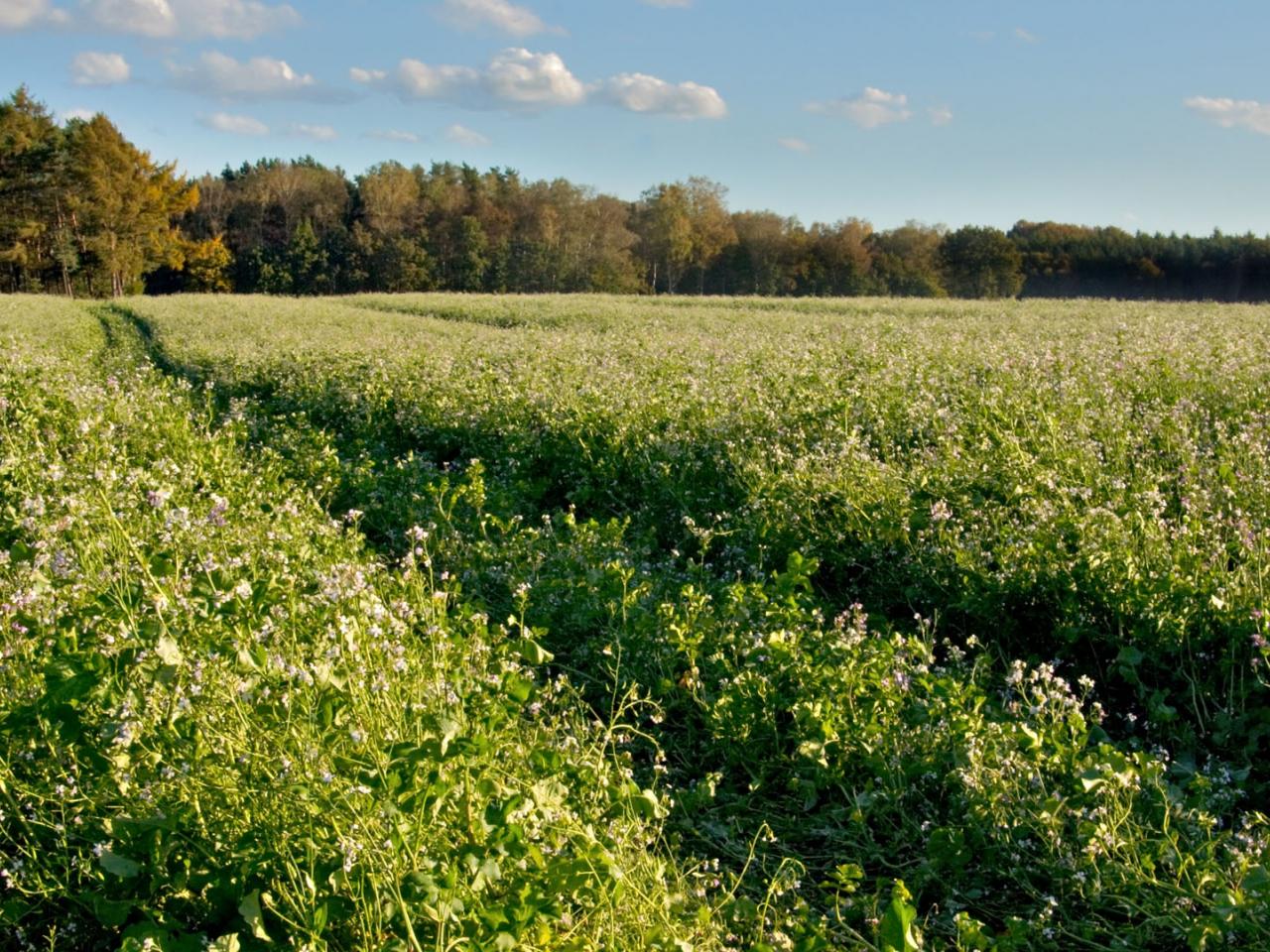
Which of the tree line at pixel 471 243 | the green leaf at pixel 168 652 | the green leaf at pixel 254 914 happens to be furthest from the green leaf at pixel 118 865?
the tree line at pixel 471 243

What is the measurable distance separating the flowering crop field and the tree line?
54402 mm

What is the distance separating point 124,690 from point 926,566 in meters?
5.11

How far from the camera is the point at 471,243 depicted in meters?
77.2

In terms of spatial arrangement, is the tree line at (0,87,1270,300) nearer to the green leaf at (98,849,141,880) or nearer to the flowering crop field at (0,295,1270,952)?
the flowering crop field at (0,295,1270,952)

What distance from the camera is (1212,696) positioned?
5395 mm

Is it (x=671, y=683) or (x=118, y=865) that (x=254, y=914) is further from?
(x=671, y=683)

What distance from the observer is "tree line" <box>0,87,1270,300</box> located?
201ft

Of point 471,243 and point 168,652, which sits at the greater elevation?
point 471,243

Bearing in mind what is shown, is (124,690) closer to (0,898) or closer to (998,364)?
(0,898)

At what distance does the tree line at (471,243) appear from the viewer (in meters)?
61.2

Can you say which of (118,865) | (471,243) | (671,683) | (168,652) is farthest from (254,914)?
(471,243)

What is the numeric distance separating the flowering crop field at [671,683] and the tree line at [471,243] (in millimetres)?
54402

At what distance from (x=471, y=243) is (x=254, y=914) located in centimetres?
7744

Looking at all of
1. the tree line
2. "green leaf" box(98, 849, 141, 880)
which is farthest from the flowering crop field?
the tree line
